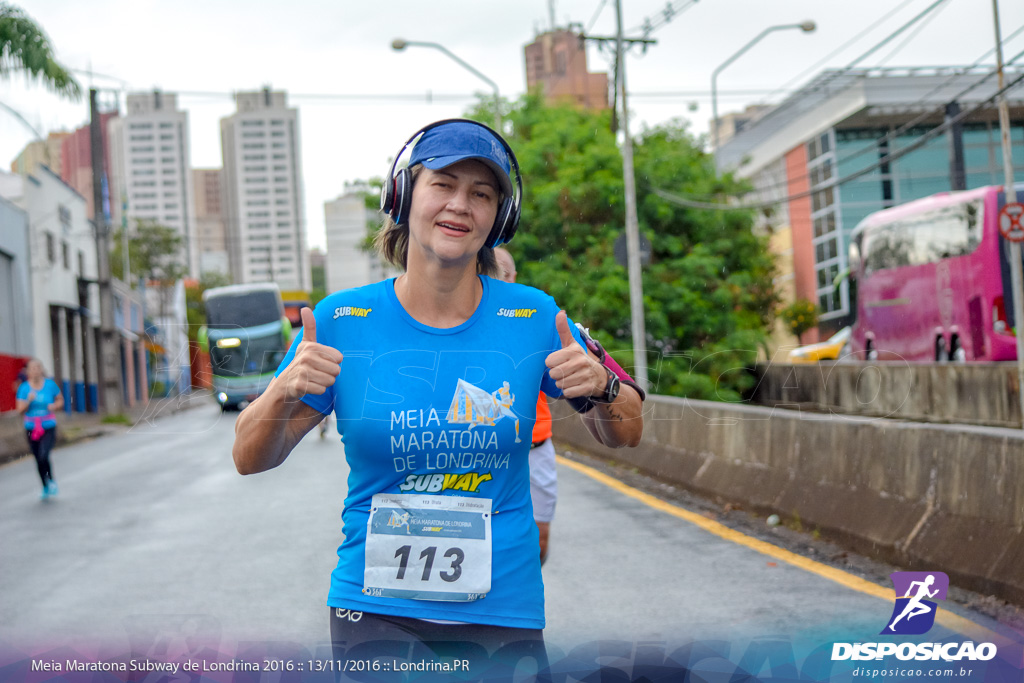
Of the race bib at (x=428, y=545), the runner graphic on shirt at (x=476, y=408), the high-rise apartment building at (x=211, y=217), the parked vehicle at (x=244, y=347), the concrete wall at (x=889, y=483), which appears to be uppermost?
the high-rise apartment building at (x=211, y=217)

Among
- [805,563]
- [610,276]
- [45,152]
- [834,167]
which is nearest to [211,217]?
[45,152]

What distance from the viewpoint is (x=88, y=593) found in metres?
6.34

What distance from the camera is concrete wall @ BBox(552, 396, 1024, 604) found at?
495 cm

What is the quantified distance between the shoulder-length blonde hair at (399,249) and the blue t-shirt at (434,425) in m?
0.21

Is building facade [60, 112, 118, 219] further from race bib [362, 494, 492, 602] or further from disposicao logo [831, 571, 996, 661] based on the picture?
disposicao logo [831, 571, 996, 661]

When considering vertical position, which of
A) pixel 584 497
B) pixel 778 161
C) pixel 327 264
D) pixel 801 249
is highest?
pixel 778 161

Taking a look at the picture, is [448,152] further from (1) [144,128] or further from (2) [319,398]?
(1) [144,128]

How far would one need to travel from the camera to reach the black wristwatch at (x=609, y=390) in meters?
2.21

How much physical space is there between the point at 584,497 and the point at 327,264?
22.4 ft

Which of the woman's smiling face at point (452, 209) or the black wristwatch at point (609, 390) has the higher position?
the woman's smiling face at point (452, 209)

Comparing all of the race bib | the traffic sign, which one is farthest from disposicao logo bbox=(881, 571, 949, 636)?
the traffic sign

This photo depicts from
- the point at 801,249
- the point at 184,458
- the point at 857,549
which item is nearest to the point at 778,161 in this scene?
the point at 801,249

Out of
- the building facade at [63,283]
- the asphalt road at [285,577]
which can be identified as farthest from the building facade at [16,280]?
the asphalt road at [285,577]

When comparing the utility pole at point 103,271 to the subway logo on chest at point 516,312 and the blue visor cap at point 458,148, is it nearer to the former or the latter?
the blue visor cap at point 458,148
